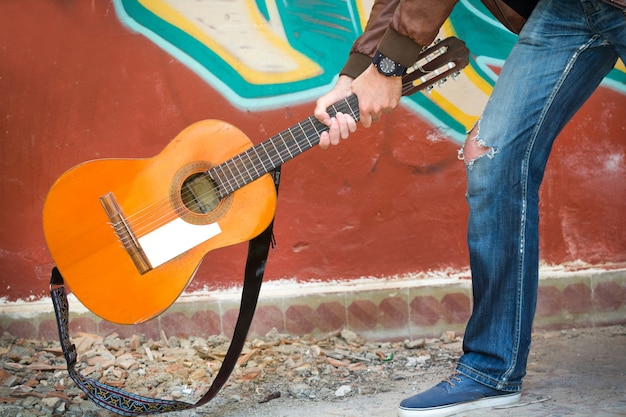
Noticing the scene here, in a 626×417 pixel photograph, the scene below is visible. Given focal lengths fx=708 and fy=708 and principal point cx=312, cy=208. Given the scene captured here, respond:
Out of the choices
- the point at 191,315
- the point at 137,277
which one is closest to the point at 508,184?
the point at 137,277

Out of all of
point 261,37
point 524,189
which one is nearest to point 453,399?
point 524,189

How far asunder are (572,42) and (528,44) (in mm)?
137

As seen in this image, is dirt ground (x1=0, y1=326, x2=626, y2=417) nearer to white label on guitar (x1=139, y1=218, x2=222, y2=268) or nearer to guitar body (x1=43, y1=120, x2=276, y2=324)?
guitar body (x1=43, y1=120, x2=276, y2=324)

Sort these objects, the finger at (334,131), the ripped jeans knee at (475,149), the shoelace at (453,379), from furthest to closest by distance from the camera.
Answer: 1. the finger at (334,131)
2. the shoelace at (453,379)
3. the ripped jeans knee at (475,149)

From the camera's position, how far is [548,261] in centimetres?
383

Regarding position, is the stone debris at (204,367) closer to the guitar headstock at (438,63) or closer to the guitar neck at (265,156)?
the guitar neck at (265,156)

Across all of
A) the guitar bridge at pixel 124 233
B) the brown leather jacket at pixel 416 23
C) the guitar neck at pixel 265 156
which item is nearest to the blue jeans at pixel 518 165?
the brown leather jacket at pixel 416 23

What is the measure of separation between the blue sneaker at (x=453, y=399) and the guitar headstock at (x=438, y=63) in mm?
1045

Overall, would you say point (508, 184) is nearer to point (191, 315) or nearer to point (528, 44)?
point (528, 44)

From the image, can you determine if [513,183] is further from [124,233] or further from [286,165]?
[286,165]

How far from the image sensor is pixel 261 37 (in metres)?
3.66

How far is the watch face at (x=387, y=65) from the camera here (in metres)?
2.33

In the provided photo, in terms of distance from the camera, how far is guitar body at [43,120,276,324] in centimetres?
254

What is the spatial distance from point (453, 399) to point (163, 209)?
1.22 meters
